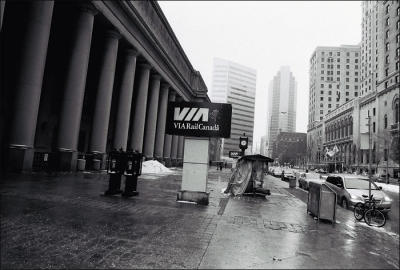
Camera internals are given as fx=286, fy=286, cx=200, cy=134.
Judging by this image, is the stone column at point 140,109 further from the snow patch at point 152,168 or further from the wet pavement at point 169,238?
the wet pavement at point 169,238

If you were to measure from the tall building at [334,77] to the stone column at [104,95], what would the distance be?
5143 inches

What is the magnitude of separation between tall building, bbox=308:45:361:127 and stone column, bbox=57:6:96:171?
135 meters

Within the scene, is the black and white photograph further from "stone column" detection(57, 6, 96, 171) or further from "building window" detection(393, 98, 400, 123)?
"building window" detection(393, 98, 400, 123)

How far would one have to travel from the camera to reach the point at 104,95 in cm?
2714

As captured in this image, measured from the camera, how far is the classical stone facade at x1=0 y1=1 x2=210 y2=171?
1775 centimetres

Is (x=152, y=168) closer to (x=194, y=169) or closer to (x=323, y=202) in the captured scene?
(x=194, y=169)

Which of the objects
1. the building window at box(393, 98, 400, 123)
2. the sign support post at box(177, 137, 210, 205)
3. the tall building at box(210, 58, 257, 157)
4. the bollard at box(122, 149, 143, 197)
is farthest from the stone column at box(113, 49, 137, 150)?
the tall building at box(210, 58, 257, 157)

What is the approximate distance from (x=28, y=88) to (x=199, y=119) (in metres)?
12.6

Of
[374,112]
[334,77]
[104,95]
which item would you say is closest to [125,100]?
[104,95]

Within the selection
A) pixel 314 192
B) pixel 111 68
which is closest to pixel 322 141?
pixel 111 68

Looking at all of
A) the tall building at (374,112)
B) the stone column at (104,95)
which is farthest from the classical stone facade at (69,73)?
the tall building at (374,112)

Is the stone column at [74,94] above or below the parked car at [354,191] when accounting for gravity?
above

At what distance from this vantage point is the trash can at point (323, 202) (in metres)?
9.22

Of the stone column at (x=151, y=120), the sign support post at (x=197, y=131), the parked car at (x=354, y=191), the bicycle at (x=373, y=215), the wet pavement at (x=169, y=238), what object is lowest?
the wet pavement at (x=169, y=238)
